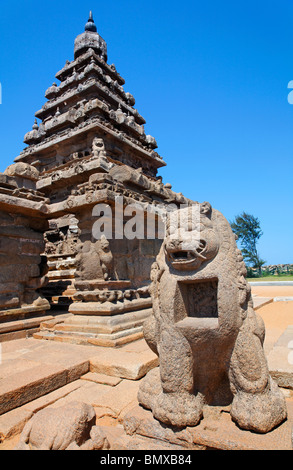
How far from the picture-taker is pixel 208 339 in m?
1.96

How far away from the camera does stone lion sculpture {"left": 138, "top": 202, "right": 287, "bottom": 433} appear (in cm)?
188

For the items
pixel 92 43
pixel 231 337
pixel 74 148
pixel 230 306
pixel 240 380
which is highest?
pixel 92 43

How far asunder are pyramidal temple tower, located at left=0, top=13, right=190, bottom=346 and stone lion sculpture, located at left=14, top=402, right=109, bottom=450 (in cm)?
206

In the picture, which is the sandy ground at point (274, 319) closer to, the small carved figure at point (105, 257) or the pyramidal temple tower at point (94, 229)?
the pyramidal temple tower at point (94, 229)

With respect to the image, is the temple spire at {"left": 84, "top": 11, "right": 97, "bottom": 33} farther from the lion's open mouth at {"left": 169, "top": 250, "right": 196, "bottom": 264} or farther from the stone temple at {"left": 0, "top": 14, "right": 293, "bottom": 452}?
the lion's open mouth at {"left": 169, "top": 250, "right": 196, "bottom": 264}

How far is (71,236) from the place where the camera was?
902cm

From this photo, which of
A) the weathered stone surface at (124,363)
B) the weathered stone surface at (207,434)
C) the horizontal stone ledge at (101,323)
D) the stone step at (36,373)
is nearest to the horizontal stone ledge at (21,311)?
the horizontal stone ledge at (101,323)

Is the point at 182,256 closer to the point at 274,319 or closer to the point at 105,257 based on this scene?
the point at 105,257

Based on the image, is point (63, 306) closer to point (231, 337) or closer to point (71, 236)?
point (71, 236)

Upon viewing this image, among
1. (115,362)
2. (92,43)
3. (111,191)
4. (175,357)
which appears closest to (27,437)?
(175,357)

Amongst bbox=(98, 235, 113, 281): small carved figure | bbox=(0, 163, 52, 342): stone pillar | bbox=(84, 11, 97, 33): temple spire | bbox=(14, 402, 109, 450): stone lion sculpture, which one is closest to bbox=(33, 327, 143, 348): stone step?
bbox=(0, 163, 52, 342): stone pillar

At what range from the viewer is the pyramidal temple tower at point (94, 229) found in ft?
15.0

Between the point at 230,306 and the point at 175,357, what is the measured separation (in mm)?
537

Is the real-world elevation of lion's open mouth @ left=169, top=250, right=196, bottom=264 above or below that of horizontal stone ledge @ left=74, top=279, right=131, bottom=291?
above
